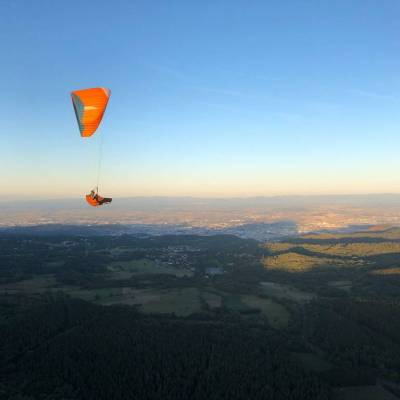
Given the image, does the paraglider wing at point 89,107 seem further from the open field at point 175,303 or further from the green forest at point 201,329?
the open field at point 175,303

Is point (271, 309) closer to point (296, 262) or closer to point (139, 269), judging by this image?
point (296, 262)

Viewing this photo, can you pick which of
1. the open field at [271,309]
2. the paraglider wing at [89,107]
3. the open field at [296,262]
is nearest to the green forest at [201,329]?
the open field at [271,309]

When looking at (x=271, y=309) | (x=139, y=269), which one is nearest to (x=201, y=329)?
(x=271, y=309)

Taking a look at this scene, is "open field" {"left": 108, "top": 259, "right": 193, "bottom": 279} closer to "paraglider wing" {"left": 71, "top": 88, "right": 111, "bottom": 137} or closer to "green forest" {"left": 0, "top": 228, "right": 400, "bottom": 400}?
"green forest" {"left": 0, "top": 228, "right": 400, "bottom": 400}

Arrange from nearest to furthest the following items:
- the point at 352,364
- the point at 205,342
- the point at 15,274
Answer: the point at 352,364
the point at 205,342
the point at 15,274

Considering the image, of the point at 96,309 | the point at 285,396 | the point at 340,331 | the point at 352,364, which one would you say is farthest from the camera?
the point at 96,309

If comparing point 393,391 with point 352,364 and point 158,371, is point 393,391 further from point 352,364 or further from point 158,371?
point 158,371

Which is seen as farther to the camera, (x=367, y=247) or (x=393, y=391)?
(x=367, y=247)

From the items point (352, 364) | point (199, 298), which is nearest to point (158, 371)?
point (352, 364)
